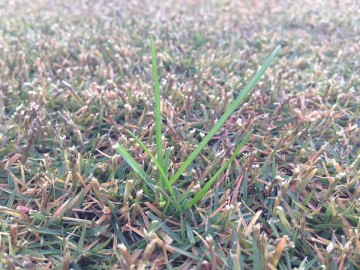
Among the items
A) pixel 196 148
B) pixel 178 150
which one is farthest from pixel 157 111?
pixel 178 150

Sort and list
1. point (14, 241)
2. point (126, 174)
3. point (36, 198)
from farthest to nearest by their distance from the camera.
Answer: point (126, 174) < point (36, 198) < point (14, 241)

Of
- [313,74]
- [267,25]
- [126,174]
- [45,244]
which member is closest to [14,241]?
[45,244]

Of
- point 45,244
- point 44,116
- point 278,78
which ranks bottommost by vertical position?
point 45,244

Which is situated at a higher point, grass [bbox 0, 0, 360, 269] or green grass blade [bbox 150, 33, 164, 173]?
green grass blade [bbox 150, 33, 164, 173]

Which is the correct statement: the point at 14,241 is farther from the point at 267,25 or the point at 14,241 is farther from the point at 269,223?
the point at 267,25

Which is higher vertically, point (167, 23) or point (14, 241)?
point (167, 23)

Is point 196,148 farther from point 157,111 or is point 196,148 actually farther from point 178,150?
point 178,150

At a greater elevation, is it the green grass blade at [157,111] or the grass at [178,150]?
the green grass blade at [157,111]

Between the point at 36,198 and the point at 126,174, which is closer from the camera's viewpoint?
the point at 36,198
